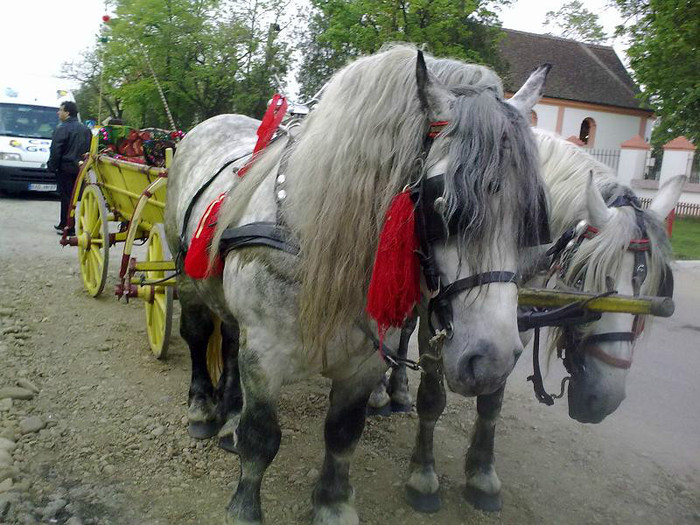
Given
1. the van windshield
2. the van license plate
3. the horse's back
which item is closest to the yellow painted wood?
the horse's back

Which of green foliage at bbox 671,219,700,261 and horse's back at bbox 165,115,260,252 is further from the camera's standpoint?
green foliage at bbox 671,219,700,261

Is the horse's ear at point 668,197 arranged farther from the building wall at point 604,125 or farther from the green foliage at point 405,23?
the building wall at point 604,125

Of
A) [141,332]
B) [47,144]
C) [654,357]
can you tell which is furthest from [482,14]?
[141,332]

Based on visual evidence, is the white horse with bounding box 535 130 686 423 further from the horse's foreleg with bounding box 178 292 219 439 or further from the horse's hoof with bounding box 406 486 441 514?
the horse's foreleg with bounding box 178 292 219 439

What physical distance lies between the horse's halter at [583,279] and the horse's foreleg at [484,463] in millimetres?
470

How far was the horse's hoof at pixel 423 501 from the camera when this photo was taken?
2818mm

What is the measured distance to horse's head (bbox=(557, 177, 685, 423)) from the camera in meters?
2.38

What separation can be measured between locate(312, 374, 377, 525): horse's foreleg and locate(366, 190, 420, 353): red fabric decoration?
726mm

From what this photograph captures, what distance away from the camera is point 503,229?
65.9 inches

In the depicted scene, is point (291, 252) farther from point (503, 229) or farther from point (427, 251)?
point (503, 229)

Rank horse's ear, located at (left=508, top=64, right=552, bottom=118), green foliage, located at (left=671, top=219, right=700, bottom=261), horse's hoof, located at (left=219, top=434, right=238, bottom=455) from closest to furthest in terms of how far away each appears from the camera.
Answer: horse's ear, located at (left=508, top=64, right=552, bottom=118) → horse's hoof, located at (left=219, top=434, right=238, bottom=455) → green foliage, located at (left=671, top=219, right=700, bottom=261)

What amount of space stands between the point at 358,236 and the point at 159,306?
2729 mm

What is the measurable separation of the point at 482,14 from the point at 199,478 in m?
17.0

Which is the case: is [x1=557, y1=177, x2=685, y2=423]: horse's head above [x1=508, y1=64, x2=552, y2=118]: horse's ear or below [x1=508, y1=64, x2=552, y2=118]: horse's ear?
below
